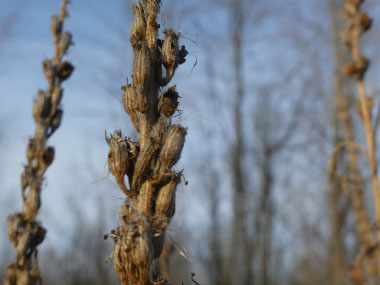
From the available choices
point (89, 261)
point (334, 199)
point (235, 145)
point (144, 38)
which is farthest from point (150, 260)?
point (89, 261)

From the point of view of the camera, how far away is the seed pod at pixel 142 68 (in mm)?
1616

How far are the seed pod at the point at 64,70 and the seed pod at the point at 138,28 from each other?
4.54ft

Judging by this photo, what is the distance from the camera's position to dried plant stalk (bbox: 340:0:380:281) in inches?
109

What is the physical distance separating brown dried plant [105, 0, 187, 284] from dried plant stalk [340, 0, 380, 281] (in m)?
1.61

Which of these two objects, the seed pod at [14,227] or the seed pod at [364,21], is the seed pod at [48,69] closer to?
the seed pod at [14,227]

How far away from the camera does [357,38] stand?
3199 millimetres

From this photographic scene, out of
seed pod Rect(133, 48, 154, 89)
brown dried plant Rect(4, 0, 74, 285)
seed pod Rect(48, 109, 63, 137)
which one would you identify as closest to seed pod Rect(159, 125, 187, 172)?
seed pod Rect(133, 48, 154, 89)

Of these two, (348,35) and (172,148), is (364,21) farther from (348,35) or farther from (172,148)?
(172,148)

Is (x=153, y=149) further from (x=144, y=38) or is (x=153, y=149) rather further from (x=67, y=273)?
(x=67, y=273)

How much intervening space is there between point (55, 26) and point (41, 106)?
65 centimetres

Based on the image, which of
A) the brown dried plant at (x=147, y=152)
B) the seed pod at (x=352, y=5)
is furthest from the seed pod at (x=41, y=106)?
the seed pod at (x=352, y=5)

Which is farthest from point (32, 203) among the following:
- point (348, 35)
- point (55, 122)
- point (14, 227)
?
point (348, 35)

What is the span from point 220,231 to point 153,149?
13749mm

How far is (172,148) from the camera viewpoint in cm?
154
